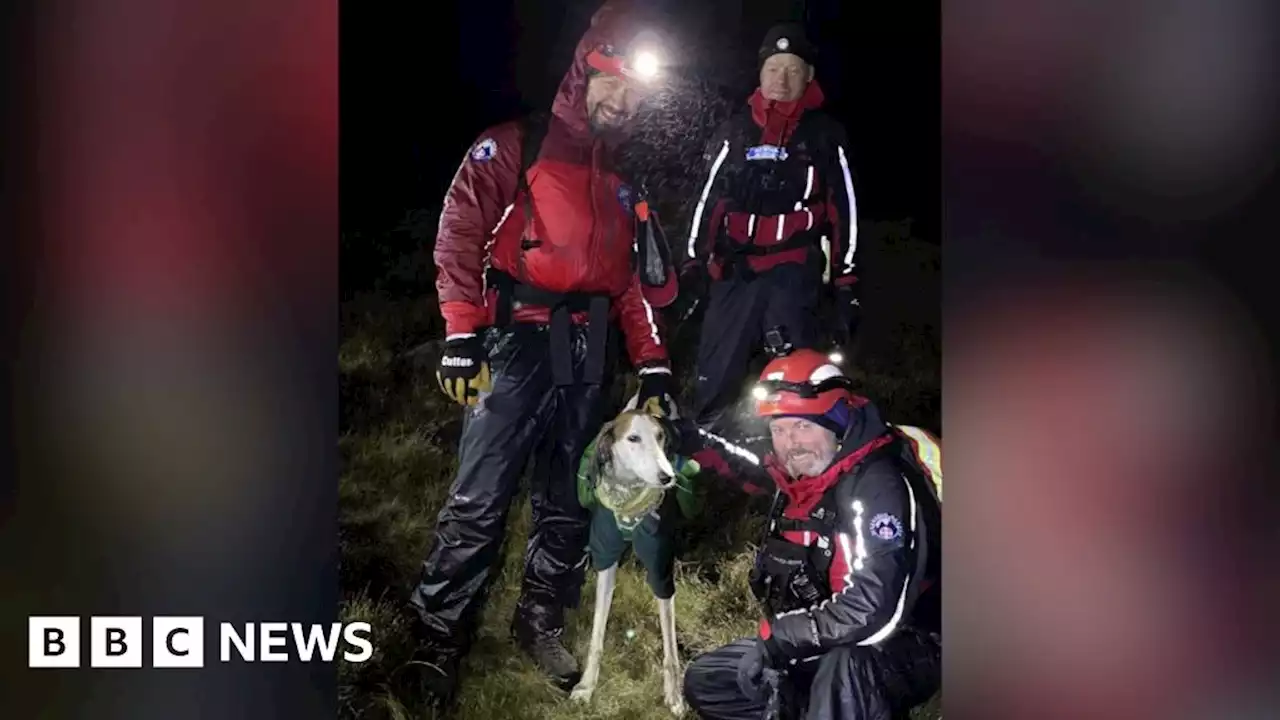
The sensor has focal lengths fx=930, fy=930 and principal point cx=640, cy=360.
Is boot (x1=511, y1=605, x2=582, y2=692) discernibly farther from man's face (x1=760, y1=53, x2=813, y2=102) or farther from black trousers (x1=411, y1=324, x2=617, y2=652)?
man's face (x1=760, y1=53, x2=813, y2=102)

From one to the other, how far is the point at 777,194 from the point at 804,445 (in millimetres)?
535

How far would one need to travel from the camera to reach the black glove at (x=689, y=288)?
1.98 meters

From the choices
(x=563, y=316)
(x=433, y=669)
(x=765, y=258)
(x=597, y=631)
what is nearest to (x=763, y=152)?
(x=765, y=258)

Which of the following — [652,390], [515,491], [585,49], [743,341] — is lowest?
[515,491]

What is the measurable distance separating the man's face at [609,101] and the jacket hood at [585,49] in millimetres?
15

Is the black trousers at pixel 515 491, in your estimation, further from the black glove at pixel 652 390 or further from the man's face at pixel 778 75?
the man's face at pixel 778 75

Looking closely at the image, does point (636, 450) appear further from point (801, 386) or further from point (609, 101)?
point (609, 101)

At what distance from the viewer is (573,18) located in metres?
1.95

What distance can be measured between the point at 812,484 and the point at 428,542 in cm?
82

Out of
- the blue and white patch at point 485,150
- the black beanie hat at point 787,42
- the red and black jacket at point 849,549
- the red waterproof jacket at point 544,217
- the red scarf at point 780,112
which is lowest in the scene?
the red and black jacket at point 849,549

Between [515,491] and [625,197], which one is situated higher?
[625,197]

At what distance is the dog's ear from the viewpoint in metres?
1.96

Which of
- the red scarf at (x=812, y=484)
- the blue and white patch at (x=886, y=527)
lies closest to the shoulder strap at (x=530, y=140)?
the red scarf at (x=812, y=484)

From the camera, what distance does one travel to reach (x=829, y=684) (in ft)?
6.37
